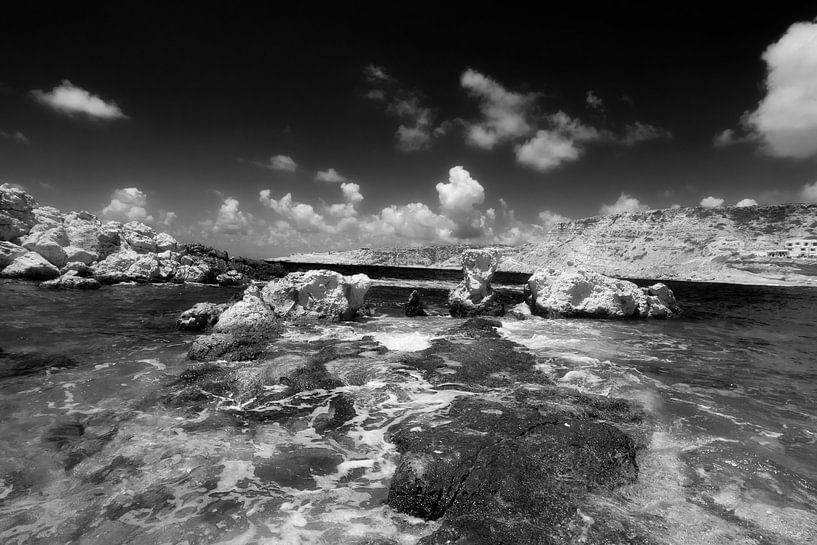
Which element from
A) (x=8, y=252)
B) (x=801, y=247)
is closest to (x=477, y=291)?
(x=8, y=252)

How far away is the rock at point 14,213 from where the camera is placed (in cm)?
4769

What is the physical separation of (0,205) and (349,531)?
221ft

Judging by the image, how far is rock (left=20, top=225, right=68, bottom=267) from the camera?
46969 mm

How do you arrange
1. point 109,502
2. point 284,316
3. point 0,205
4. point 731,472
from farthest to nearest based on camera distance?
point 0,205
point 284,316
point 731,472
point 109,502

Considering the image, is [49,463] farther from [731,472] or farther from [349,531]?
[731,472]

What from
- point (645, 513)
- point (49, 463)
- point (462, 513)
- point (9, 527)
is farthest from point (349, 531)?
point (49, 463)

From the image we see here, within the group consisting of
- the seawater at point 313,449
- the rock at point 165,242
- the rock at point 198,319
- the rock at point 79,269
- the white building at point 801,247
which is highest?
the white building at point 801,247

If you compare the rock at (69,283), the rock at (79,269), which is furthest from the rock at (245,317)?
the rock at (79,269)

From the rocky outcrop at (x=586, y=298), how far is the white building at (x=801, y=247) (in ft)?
416

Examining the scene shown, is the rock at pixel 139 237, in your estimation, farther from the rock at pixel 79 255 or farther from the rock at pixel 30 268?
the rock at pixel 30 268

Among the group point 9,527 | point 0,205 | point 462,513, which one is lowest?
point 9,527

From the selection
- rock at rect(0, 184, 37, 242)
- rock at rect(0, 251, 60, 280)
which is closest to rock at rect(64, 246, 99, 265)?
rock at rect(0, 251, 60, 280)

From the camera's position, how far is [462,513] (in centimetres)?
591

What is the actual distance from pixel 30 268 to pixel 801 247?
182314mm
